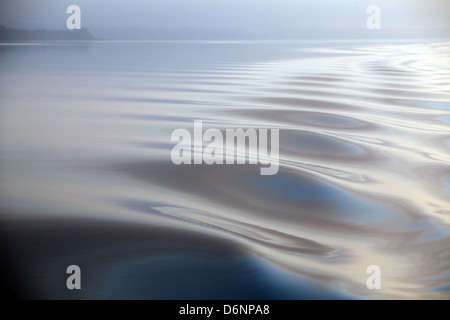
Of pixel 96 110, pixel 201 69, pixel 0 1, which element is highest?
pixel 0 1

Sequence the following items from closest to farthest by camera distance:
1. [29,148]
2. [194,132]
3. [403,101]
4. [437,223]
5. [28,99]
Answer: [437,223] → [29,148] → [194,132] → [28,99] → [403,101]

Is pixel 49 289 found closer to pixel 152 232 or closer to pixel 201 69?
pixel 152 232

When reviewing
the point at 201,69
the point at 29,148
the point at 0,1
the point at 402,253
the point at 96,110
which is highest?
the point at 0,1

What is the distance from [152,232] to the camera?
75.4 inches

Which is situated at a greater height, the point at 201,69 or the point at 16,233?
the point at 201,69

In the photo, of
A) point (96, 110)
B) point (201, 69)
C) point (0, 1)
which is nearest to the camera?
point (96, 110)

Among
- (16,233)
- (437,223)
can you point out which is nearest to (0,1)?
(16,233)

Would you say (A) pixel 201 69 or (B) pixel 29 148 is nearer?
(B) pixel 29 148

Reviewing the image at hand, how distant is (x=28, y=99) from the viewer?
3.92 metres
